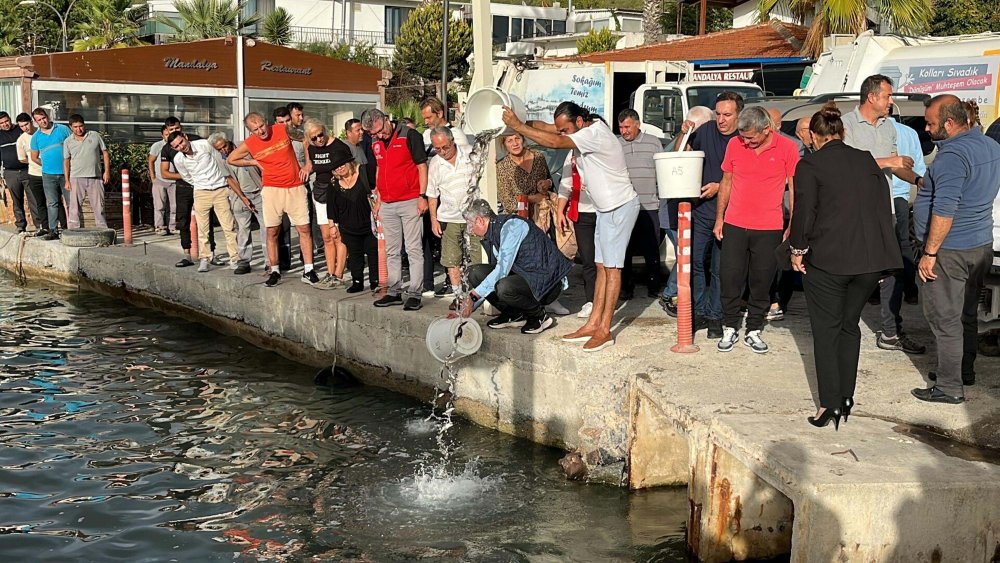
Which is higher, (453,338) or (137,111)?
(137,111)

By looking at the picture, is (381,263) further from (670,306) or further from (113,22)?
(113,22)

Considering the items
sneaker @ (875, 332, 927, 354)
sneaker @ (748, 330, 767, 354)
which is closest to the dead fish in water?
sneaker @ (748, 330, 767, 354)

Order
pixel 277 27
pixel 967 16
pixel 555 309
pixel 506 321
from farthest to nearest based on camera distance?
pixel 277 27
pixel 967 16
pixel 555 309
pixel 506 321

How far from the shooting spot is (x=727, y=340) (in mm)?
8016

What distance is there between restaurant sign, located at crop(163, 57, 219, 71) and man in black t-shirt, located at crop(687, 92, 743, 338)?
47.7ft

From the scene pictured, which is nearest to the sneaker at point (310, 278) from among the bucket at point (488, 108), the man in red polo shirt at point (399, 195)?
the man in red polo shirt at point (399, 195)

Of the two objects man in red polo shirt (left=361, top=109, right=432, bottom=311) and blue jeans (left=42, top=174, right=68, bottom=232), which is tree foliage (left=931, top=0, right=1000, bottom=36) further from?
blue jeans (left=42, top=174, right=68, bottom=232)

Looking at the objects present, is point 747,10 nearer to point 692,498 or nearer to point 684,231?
point 684,231

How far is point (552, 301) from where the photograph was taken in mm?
9211

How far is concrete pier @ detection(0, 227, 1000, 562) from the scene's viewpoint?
5258 mm

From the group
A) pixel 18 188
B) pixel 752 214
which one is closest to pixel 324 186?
pixel 752 214

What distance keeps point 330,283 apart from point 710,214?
14.9 ft

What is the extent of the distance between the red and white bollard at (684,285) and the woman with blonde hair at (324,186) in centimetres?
401

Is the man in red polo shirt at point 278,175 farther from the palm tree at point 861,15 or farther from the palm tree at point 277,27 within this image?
the palm tree at point 277,27
